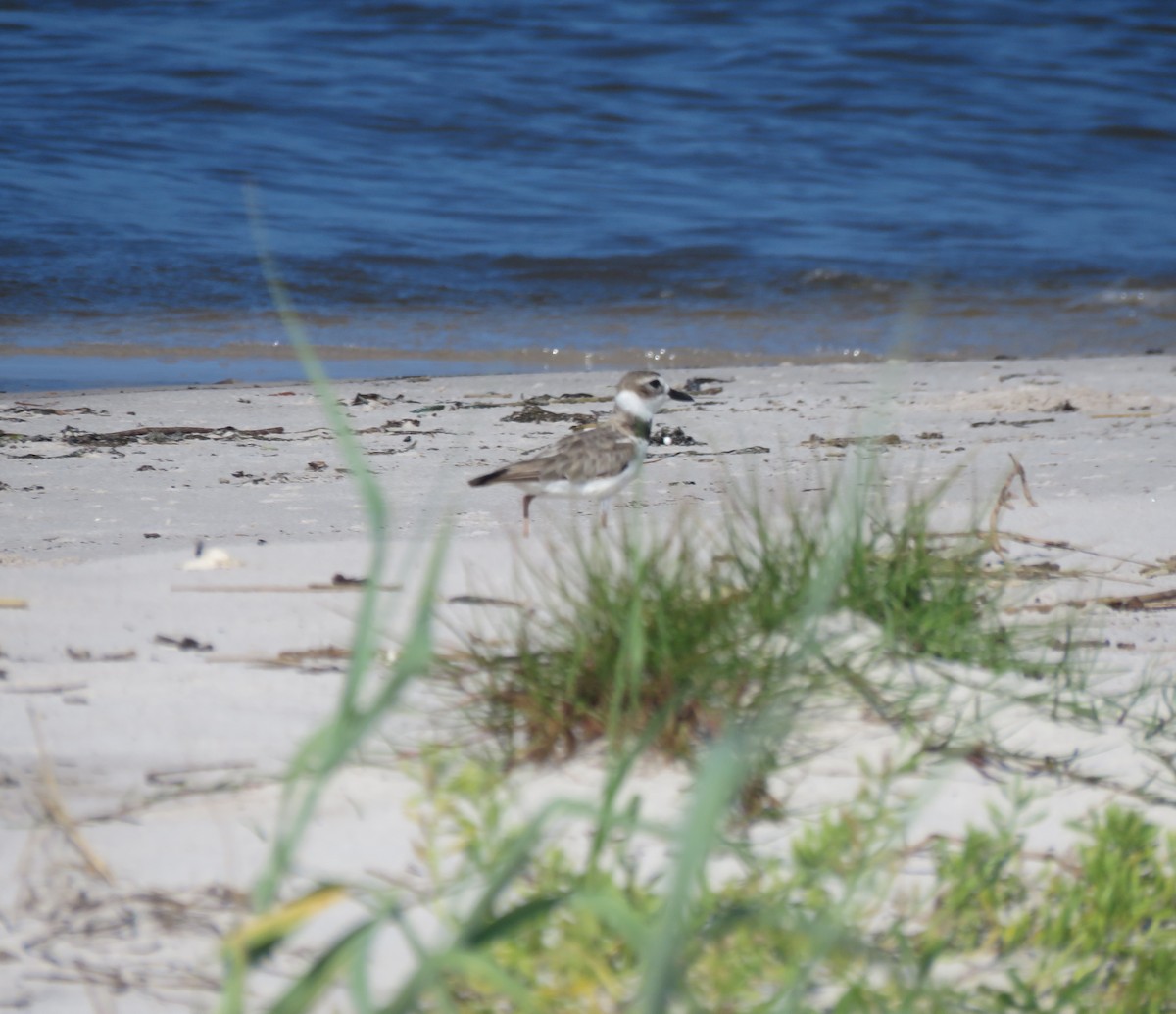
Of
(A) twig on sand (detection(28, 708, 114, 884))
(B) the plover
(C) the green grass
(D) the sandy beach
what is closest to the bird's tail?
(B) the plover

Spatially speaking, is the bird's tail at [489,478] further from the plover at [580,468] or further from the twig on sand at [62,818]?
the twig on sand at [62,818]

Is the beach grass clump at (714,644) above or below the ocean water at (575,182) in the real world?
below

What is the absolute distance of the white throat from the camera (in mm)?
5836

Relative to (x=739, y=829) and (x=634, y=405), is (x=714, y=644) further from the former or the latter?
(x=634, y=405)

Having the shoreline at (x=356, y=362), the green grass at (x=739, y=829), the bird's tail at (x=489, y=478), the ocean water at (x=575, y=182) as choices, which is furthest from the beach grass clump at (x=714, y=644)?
the ocean water at (x=575, y=182)

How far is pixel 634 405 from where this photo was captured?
5.86 meters

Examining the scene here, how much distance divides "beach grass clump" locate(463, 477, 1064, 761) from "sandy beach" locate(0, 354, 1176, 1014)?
0.44 feet

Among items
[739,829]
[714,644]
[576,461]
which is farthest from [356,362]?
[739,829]

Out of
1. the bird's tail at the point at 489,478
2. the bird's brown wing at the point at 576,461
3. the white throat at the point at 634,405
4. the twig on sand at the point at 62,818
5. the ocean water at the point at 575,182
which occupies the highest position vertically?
the ocean water at the point at 575,182

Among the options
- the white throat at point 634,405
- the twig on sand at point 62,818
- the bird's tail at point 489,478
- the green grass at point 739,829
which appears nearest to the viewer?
the green grass at point 739,829

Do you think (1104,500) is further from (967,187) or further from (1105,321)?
(967,187)

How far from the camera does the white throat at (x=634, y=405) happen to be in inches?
230

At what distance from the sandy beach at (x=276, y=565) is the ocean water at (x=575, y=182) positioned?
2.68m

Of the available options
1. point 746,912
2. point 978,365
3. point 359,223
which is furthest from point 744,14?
point 746,912
